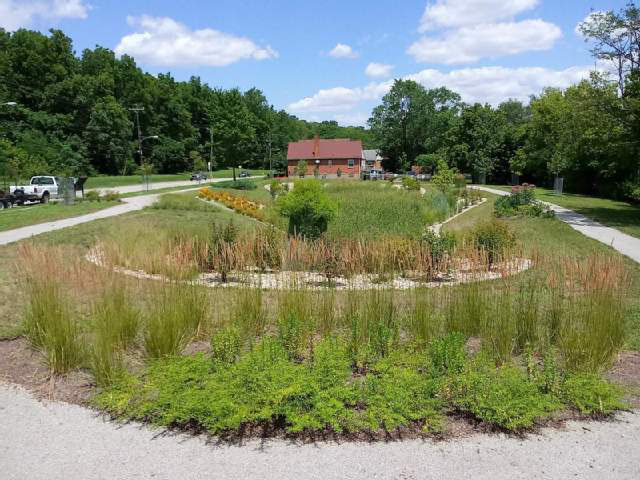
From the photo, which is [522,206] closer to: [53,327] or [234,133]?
[53,327]

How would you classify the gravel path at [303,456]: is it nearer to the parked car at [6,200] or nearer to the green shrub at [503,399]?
the green shrub at [503,399]

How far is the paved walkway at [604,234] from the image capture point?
11992mm

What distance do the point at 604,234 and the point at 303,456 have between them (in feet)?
47.1

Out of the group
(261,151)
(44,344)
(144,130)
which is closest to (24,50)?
(144,130)

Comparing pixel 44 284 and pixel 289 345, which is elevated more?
pixel 44 284

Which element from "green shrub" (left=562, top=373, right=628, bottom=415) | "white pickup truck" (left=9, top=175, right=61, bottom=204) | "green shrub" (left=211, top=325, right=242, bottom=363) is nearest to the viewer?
"green shrub" (left=562, top=373, right=628, bottom=415)

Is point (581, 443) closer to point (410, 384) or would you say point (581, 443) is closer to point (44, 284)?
point (410, 384)

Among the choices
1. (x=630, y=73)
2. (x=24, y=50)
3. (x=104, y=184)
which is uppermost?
(x=24, y=50)

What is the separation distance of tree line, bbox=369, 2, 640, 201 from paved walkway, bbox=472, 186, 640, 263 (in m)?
3.34

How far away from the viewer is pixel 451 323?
5238mm

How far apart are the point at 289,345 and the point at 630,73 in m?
20.5

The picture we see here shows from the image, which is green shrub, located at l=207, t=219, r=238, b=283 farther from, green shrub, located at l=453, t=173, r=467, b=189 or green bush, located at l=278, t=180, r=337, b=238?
green shrub, located at l=453, t=173, r=467, b=189

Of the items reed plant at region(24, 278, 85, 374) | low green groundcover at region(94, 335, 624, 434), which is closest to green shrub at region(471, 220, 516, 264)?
low green groundcover at region(94, 335, 624, 434)

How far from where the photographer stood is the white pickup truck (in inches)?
Result: 1004
